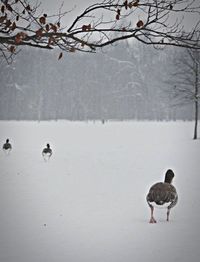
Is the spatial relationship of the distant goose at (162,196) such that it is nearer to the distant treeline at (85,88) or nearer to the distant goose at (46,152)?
the distant goose at (46,152)

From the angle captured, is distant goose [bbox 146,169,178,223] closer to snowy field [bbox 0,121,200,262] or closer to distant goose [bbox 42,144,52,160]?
snowy field [bbox 0,121,200,262]

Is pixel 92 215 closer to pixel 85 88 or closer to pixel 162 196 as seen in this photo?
pixel 162 196

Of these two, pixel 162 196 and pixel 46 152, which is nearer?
pixel 162 196

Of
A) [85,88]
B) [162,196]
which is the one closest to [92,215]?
[162,196]

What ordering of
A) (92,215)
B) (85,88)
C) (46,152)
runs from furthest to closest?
(85,88), (46,152), (92,215)

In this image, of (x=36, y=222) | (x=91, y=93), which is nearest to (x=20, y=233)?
(x=36, y=222)

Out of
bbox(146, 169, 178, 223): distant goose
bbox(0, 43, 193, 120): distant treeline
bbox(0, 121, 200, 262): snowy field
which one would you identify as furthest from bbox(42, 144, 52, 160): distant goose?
bbox(0, 43, 193, 120): distant treeline

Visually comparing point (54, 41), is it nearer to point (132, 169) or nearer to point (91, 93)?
point (132, 169)

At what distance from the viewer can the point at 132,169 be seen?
524 inches

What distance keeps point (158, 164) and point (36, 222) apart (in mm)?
8418

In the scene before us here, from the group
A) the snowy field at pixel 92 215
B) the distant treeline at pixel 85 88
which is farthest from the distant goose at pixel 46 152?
the distant treeline at pixel 85 88

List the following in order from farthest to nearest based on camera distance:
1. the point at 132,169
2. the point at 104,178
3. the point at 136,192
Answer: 1. the point at 132,169
2. the point at 104,178
3. the point at 136,192

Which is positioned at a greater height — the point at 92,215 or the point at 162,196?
the point at 162,196

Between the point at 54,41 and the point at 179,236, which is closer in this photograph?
the point at 54,41
